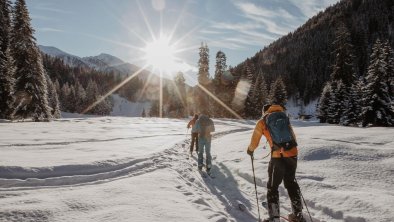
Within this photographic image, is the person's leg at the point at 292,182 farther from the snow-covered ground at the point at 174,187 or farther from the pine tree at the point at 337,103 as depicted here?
the pine tree at the point at 337,103

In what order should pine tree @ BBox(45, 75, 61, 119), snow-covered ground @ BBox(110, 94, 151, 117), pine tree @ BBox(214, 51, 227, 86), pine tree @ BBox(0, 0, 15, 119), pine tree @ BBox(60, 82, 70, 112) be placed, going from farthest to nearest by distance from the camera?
snow-covered ground @ BBox(110, 94, 151, 117) → pine tree @ BBox(60, 82, 70, 112) → pine tree @ BBox(214, 51, 227, 86) → pine tree @ BBox(45, 75, 61, 119) → pine tree @ BBox(0, 0, 15, 119)

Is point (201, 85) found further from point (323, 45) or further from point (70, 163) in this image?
point (323, 45)

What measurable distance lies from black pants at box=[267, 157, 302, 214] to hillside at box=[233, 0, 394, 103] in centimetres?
9912

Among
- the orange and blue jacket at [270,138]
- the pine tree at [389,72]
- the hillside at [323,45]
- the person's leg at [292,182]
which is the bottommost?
the person's leg at [292,182]

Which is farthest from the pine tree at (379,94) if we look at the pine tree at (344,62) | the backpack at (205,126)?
the backpack at (205,126)

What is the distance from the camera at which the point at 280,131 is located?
598cm

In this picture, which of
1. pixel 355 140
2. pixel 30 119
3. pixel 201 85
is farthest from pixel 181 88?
pixel 355 140

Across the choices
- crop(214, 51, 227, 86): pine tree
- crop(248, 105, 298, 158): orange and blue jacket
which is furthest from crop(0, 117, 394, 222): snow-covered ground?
crop(214, 51, 227, 86): pine tree

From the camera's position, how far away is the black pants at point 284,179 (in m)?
5.99

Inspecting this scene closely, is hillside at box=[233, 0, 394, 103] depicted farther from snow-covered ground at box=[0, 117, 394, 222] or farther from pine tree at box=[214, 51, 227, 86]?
snow-covered ground at box=[0, 117, 394, 222]

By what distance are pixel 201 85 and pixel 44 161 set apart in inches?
2724

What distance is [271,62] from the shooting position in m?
155

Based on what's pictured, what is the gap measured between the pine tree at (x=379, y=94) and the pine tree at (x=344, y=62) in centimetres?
1357

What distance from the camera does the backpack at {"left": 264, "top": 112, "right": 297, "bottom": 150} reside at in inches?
233
